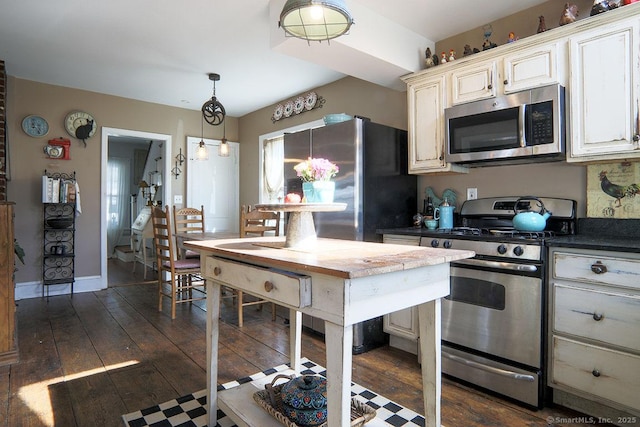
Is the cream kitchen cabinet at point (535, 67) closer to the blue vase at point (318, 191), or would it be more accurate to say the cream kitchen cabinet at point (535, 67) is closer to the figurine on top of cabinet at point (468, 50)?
the figurine on top of cabinet at point (468, 50)

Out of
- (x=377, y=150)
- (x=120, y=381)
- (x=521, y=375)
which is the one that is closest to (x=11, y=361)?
(x=120, y=381)

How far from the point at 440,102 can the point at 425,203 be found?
2.82 feet

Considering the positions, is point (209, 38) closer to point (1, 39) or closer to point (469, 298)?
point (1, 39)

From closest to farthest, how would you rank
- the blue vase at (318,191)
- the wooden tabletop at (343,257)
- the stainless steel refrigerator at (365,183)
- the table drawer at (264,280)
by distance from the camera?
the wooden tabletop at (343,257) < the table drawer at (264,280) < the blue vase at (318,191) < the stainless steel refrigerator at (365,183)

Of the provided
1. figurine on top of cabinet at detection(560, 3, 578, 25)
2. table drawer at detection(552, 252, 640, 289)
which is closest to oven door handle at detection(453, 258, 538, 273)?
table drawer at detection(552, 252, 640, 289)

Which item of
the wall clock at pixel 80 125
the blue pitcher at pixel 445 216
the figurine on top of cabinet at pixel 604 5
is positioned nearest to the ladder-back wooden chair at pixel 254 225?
the blue pitcher at pixel 445 216

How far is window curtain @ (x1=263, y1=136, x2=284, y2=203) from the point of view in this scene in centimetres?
501

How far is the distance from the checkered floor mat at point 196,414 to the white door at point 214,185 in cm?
381

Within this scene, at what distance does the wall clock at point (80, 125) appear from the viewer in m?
4.50

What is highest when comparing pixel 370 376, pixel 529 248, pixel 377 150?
pixel 377 150

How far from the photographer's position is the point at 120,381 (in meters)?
2.23

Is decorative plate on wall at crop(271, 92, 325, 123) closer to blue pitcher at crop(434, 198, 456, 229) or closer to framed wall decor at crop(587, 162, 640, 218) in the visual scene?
blue pitcher at crop(434, 198, 456, 229)

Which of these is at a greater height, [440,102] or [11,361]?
[440,102]

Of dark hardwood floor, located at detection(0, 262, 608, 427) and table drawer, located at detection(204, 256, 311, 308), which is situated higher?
table drawer, located at detection(204, 256, 311, 308)
